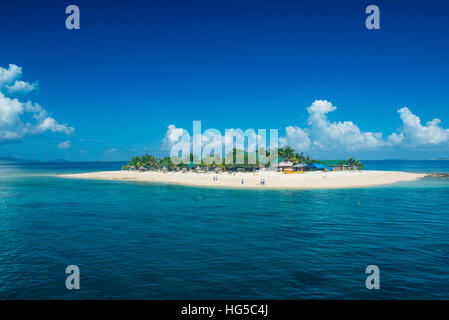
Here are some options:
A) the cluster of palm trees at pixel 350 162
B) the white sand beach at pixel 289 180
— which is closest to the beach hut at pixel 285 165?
the white sand beach at pixel 289 180

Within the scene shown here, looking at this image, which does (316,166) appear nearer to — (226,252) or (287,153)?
(287,153)

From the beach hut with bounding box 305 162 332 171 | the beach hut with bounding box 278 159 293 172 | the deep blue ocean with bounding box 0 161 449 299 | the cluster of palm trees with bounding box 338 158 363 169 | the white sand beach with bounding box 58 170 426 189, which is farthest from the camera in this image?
the cluster of palm trees with bounding box 338 158 363 169

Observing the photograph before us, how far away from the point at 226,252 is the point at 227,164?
92.5 meters

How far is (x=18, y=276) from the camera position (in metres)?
15.3

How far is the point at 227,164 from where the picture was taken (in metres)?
112

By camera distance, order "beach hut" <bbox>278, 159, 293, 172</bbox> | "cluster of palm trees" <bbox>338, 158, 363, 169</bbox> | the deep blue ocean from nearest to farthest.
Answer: the deep blue ocean → "beach hut" <bbox>278, 159, 293, 172</bbox> → "cluster of palm trees" <bbox>338, 158, 363, 169</bbox>

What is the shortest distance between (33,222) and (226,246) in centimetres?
2100

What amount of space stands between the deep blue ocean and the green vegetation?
255 feet

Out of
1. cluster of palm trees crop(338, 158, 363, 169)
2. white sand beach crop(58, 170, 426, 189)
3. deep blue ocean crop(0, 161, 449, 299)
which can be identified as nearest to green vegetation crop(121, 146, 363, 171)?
cluster of palm trees crop(338, 158, 363, 169)

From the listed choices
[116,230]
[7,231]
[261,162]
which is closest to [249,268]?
[116,230]

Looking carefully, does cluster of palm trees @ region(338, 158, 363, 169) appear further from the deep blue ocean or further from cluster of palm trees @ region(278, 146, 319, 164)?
the deep blue ocean

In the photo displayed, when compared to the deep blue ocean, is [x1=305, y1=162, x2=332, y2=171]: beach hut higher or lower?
higher

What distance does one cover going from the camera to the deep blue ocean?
1384 cm

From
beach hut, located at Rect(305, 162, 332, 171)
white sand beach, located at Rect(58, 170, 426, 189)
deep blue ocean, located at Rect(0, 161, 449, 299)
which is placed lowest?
deep blue ocean, located at Rect(0, 161, 449, 299)
